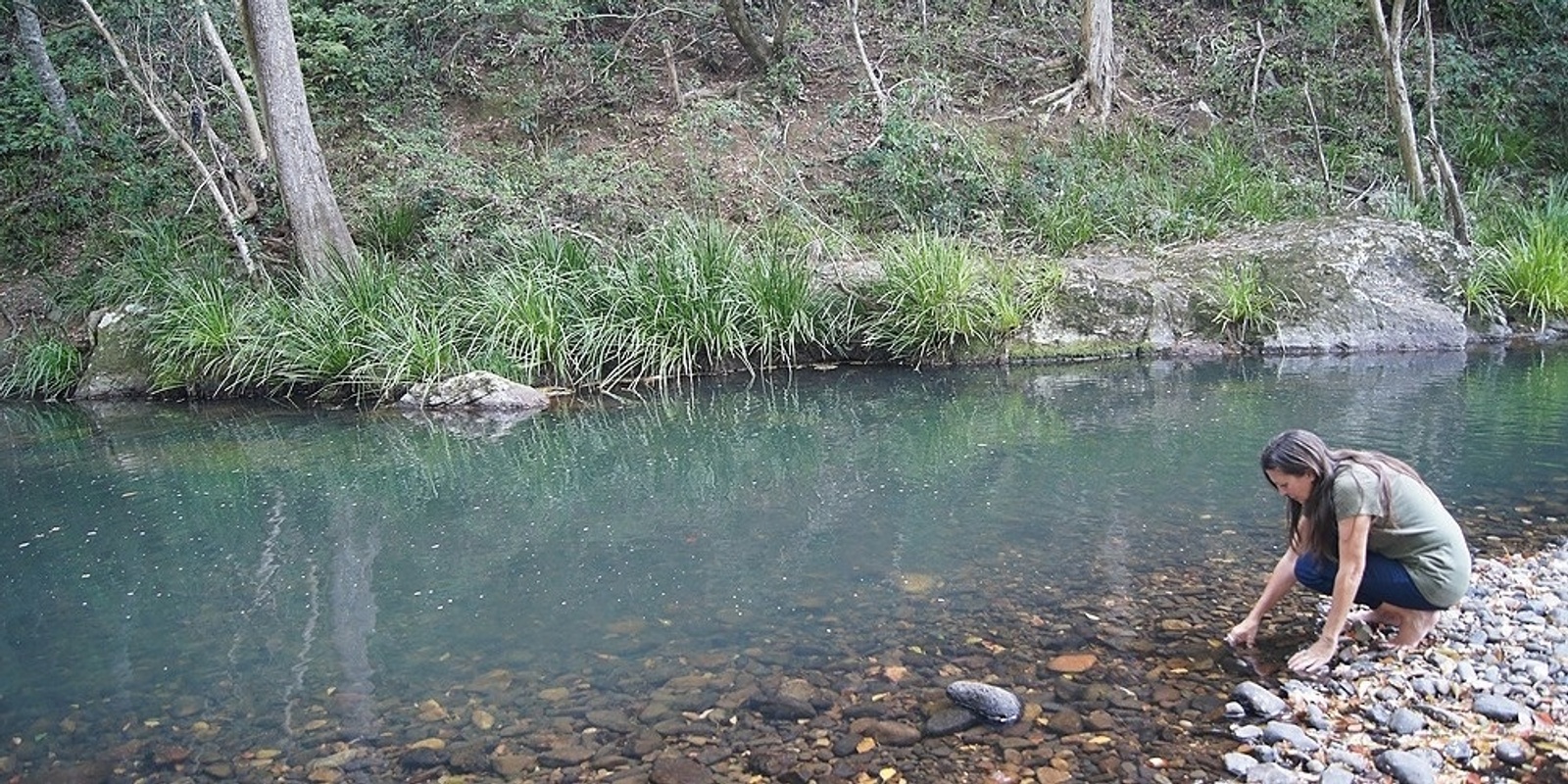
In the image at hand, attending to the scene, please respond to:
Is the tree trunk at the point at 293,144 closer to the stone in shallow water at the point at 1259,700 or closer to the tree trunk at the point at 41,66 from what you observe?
the tree trunk at the point at 41,66

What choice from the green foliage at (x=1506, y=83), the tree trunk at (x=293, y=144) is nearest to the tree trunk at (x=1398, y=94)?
the green foliage at (x=1506, y=83)

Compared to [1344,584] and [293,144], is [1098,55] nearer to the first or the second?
[293,144]

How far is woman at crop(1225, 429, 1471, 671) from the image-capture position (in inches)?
136

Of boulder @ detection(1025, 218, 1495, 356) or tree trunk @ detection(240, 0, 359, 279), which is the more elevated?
tree trunk @ detection(240, 0, 359, 279)

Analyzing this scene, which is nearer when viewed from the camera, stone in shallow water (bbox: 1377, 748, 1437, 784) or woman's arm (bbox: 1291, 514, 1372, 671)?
stone in shallow water (bbox: 1377, 748, 1437, 784)

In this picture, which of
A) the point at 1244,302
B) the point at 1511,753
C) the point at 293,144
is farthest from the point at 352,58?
the point at 1511,753

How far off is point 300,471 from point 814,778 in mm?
5421

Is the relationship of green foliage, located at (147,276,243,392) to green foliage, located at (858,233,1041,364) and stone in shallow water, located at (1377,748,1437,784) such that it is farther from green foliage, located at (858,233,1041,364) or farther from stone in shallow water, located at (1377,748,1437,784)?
stone in shallow water, located at (1377,748,1437,784)

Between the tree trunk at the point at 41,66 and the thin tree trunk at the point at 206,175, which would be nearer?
the thin tree trunk at the point at 206,175

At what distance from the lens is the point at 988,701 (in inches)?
143

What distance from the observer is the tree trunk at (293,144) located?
408 inches

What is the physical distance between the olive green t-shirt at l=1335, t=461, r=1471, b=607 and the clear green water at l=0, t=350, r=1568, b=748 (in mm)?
803

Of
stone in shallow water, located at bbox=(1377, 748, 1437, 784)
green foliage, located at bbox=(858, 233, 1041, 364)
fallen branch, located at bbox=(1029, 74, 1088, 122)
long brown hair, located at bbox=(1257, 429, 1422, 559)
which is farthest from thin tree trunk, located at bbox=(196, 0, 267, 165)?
stone in shallow water, located at bbox=(1377, 748, 1437, 784)

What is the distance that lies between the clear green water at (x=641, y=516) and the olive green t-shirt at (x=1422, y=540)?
0.80 m
